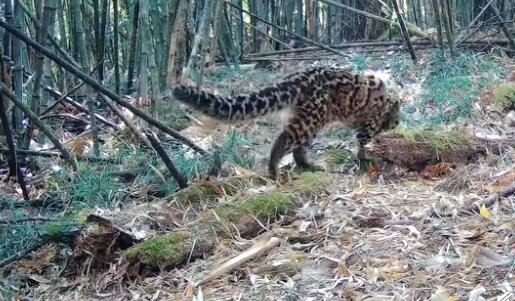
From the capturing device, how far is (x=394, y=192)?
4.18 m

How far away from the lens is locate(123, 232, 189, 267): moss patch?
3.44m

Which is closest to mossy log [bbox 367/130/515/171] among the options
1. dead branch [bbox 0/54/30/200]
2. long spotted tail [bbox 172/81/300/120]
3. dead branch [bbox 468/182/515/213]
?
long spotted tail [bbox 172/81/300/120]

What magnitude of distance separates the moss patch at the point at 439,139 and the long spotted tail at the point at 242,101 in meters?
0.77

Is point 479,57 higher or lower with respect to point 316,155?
higher

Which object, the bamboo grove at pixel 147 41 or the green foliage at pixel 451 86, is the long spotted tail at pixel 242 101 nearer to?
the bamboo grove at pixel 147 41

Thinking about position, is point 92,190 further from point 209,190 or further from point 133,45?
point 133,45

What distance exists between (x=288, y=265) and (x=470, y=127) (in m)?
2.60

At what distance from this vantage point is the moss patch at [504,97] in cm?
600

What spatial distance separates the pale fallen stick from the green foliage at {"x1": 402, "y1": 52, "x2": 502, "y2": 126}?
101 inches

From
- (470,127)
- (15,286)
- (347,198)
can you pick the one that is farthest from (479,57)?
(15,286)

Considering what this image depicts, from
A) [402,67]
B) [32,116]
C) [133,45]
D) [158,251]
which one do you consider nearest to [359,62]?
[402,67]

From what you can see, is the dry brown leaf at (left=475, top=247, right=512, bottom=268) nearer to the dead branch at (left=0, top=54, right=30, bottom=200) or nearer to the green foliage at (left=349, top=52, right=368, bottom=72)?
the dead branch at (left=0, top=54, right=30, bottom=200)

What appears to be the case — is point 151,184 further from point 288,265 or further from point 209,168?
point 288,265

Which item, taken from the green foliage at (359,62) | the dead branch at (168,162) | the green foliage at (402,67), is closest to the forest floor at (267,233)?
the dead branch at (168,162)
